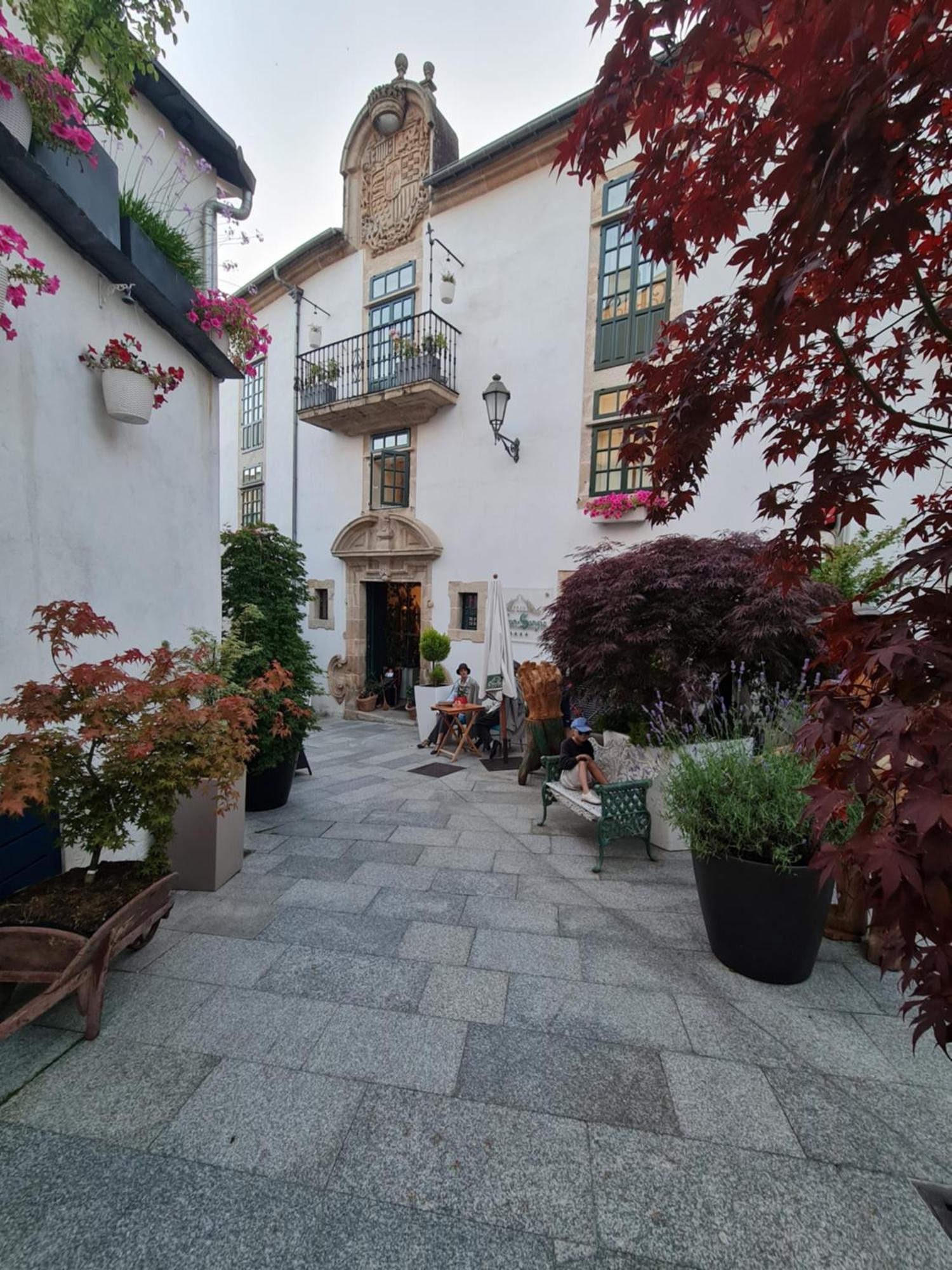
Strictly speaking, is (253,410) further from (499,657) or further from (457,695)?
(499,657)

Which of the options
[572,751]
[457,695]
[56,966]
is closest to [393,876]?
[572,751]

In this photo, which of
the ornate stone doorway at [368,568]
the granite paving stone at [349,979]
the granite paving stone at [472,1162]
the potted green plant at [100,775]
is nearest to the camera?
the granite paving stone at [472,1162]

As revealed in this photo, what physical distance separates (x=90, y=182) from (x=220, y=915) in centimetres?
435

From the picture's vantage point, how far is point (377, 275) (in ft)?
36.6

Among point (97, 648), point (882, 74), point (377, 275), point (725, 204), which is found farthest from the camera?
point (377, 275)

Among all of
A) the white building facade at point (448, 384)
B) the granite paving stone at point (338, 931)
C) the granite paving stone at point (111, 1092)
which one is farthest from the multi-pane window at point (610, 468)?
the granite paving stone at point (111, 1092)

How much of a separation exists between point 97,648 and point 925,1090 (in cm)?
466

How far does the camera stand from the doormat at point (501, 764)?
7.06 meters

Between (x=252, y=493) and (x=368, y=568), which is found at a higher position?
(x=252, y=493)

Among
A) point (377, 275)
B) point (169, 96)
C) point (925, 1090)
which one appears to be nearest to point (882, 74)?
point (925, 1090)

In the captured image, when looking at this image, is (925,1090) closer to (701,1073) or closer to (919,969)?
(701,1073)

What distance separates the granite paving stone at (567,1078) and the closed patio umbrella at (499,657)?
526 centimetres

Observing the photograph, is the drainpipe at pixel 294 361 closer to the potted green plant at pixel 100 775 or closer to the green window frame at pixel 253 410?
the green window frame at pixel 253 410

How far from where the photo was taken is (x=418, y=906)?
3.34 meters
